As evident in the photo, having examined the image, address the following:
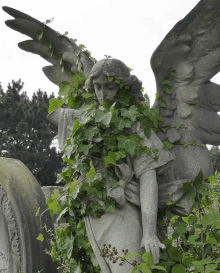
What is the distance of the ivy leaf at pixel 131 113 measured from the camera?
2.62 metres

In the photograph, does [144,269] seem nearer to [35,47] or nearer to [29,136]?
[35,47]

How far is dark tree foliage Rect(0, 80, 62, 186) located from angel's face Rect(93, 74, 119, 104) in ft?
54.3

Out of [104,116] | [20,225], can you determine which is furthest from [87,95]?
[20,225]

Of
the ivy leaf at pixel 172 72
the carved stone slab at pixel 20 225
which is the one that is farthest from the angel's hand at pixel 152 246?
the carved stone slab at pixel 20 225

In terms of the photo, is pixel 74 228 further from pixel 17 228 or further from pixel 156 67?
pixel 156 67

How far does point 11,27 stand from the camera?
323 cm

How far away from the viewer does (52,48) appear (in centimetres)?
342

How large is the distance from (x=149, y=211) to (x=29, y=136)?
59.2ft

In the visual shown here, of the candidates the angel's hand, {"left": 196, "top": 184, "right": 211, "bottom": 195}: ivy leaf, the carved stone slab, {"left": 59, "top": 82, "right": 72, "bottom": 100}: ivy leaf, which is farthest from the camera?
the carved stone slab

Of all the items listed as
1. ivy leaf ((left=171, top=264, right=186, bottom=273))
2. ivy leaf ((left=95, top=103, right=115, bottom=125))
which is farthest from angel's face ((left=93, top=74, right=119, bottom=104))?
ivy leaf ((left=171, top=264, right=186, bottom=273))

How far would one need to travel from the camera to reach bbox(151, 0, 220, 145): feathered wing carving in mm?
3055

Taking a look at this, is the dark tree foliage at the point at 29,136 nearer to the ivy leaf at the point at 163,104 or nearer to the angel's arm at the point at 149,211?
the ivy leaf at the point at 163,104

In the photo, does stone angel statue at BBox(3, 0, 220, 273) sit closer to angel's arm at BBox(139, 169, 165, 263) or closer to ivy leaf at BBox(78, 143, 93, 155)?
angel's arm at BBox(139, 169, 165, 263)

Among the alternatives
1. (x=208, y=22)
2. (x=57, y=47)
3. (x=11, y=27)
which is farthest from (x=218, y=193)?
(x=11, y=27)
